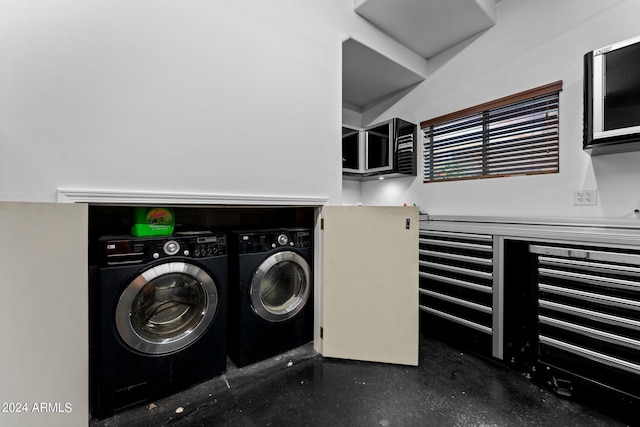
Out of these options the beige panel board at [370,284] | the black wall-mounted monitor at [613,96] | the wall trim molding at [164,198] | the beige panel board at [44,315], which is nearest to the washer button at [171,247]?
the wall trim molding at [164,198]

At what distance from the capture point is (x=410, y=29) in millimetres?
2447

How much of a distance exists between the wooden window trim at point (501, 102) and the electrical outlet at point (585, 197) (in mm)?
803

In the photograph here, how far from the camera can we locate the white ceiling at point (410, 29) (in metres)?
2.18

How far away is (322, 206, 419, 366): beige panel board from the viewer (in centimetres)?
185

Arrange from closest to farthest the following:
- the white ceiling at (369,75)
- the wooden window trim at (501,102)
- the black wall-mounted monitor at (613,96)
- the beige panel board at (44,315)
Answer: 1. the beige panel board at (44,315)
2. the black wall-mounted monitor at (613,96)
3. the wooden window trim at (501,102)
4. the white ceiling at (369,75)

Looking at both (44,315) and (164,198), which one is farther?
(164,198)

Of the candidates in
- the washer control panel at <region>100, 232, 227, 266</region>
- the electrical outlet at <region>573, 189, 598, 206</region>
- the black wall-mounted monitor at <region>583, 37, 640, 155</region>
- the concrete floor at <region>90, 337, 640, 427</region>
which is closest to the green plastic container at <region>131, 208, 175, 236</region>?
the washer control panel at <region>100, 232, 227, 266</region>

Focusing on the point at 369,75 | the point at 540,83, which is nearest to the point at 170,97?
the point at 369,75

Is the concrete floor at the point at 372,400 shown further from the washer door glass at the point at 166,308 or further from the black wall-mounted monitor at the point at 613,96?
the black wall-mounted monitor at the point at 613,96

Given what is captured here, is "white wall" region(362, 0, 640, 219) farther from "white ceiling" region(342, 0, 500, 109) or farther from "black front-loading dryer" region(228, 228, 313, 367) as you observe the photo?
"black front-loading dryer" region(228, 228, 313, 367)

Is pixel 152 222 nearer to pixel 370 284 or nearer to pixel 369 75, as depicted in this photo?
pixel 370 284

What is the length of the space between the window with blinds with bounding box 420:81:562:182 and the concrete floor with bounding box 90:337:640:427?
5.26 ft

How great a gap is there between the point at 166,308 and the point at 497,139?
9.76 ft

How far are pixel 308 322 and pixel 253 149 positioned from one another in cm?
140
